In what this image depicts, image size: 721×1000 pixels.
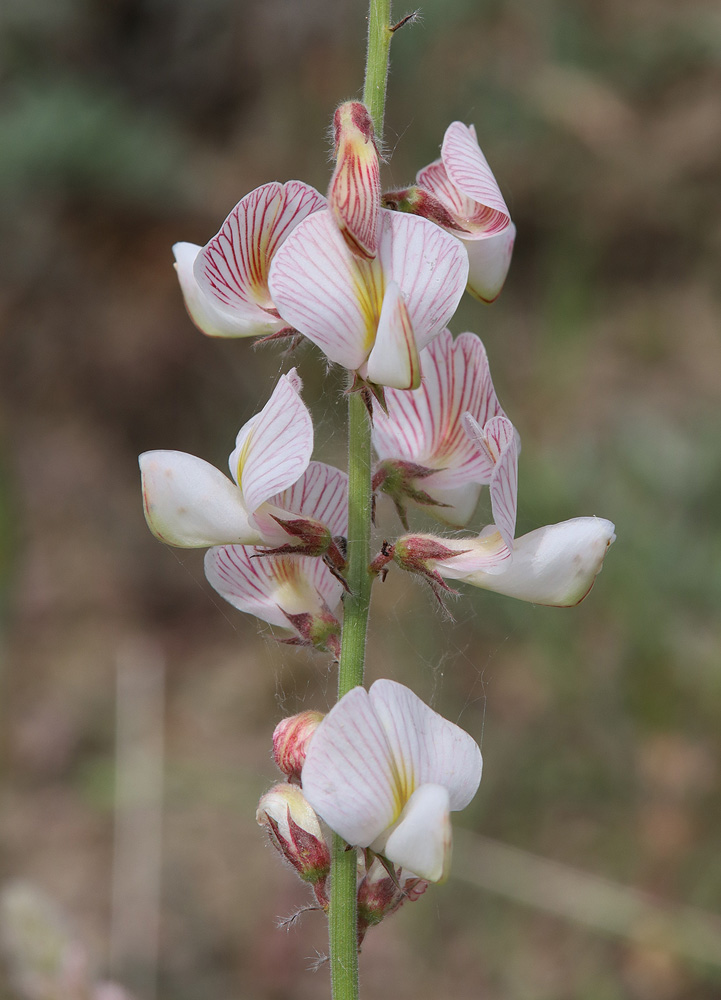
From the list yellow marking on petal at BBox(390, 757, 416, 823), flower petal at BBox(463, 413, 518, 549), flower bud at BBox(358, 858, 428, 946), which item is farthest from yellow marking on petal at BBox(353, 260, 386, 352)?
flower bud at BBox(358, 858, 428, 946)

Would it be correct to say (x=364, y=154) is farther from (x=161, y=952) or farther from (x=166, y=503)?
(x=161, y=952)

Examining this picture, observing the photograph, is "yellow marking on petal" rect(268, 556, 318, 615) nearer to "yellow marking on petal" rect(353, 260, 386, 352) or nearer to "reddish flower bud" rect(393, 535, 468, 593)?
"reddish flower bud" rect(393, 535, 468, 593)

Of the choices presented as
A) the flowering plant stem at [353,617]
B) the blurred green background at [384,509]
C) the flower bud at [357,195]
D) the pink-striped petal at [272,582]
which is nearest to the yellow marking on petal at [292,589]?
the pink-striped petal at [272,582]

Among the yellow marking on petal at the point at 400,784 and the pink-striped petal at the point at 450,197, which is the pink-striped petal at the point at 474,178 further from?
the yellow marking on petal at the point at 400,784

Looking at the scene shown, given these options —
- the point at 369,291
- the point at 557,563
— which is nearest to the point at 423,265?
the point at 369,291

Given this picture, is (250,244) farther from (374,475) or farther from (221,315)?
(374,475)

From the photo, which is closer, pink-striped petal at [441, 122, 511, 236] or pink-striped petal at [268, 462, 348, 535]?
pink-striped petal at [441, 122, 511, 236]
